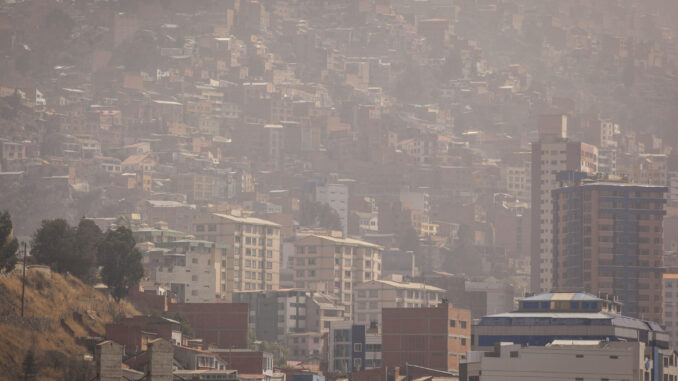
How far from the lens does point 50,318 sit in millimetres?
122875

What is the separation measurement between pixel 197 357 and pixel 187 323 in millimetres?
20881

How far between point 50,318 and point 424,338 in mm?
40389

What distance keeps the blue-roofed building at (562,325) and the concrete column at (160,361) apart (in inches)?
2131

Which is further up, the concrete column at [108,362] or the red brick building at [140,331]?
the concrete column at [108,362]

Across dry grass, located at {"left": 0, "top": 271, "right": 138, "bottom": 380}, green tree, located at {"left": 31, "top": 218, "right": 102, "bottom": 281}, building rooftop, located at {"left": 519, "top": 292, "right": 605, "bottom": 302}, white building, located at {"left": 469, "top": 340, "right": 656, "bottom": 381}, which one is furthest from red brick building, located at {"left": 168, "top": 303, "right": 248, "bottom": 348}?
white building, located at {"left": 469, "top": 340, "right": 656, "bottom": 381}

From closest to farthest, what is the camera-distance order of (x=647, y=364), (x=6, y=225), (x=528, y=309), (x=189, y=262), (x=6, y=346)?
(x=6, y=346) → (x=647, y=364) → (x=6, y=225) → (x=528, y=309) → (x=189, y=262)

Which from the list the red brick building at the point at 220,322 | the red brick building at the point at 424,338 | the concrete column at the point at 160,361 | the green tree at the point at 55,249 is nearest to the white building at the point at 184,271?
the red brick building at the point at 220,322

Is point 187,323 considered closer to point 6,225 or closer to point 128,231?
point 128,231

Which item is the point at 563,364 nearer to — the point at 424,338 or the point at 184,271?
the point at 424,338

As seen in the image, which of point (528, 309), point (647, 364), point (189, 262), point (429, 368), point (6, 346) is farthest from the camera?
point (189, 262)

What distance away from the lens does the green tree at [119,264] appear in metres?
141

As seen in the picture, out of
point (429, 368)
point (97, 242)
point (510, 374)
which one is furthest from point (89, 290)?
point (510, 374)

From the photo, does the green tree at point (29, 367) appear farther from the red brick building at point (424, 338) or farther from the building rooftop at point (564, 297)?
the red brick building at point (424, 338)

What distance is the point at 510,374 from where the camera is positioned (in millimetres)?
111625
